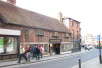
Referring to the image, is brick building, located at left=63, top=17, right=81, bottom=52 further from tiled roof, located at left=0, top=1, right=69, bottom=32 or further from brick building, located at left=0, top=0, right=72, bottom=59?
tiled roof, located at left=0, top=1, right=69, bottom=32

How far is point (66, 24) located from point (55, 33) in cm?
790

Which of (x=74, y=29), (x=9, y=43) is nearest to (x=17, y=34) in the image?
(x=9, y=43)

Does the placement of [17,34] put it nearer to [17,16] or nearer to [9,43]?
[9,43]

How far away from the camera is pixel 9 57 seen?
1386 centimetres

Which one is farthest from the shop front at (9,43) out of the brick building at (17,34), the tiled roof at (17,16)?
the tiled roof at (17,16)

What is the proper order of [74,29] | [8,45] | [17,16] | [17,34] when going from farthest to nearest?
1. [74,29]
2. [17,16]
3. [17,34]
4. [8,45]

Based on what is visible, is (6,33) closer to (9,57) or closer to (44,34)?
(9,57)

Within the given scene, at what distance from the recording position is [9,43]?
568 inches

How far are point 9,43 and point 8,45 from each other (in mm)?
263

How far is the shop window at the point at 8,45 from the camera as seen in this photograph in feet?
44.5

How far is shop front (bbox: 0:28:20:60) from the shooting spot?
13403 millimetres

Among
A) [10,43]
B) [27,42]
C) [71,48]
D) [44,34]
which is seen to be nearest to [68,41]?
[71,48]

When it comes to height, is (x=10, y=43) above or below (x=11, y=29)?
below

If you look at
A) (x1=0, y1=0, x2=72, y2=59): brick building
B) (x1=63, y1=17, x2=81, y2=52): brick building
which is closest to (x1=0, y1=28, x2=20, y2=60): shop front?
(x1=0, y1=0, x2=72, y2=59): brick building
